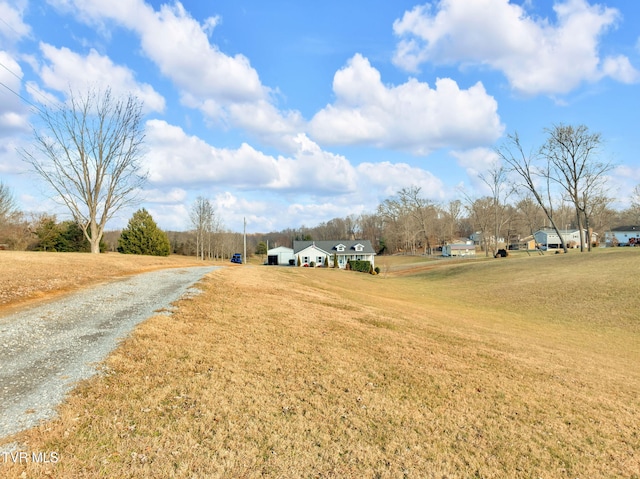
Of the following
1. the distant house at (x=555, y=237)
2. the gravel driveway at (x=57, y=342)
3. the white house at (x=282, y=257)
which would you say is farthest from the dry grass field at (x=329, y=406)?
the distant house at (x=555, y=237)

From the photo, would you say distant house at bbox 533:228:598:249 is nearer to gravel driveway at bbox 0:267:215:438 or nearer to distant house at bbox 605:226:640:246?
distant house at bbox 605:226:640:246

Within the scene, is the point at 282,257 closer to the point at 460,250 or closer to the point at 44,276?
the point at 460,250

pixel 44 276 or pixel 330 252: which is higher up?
pixel 330 252

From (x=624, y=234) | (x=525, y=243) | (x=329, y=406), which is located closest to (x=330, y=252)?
(x=525, y=243)

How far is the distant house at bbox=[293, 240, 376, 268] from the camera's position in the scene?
197 ft

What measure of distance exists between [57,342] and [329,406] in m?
4.89

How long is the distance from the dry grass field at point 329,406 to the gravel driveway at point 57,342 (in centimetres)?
33

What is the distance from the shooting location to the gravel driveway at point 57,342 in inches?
169

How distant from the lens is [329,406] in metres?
5.02

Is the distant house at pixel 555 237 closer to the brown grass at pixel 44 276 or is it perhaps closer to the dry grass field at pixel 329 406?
the dry grass field at pixel 329 406

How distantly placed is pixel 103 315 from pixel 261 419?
561cm

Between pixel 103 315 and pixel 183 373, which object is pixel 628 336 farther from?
pixel 103 315

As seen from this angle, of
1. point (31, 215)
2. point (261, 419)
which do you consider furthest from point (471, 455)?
point (31, 215)

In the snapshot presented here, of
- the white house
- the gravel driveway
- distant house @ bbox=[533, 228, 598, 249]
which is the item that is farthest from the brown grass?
distant house @ bbox=[533, 228, 598, 249]
